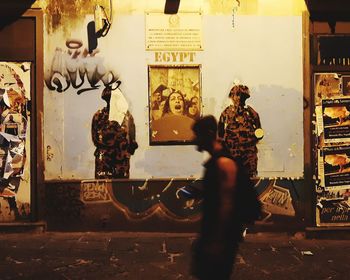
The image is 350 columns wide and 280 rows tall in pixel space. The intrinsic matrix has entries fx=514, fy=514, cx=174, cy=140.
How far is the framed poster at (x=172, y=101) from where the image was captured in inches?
318

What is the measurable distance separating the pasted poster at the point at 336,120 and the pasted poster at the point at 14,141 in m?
4.72

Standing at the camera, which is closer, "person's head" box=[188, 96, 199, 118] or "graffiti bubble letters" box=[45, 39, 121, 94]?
"graffiti bubble letters" box=[45, 39, 121, 94]

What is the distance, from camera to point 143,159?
8109 mm

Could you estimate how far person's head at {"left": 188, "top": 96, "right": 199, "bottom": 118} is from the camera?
8117mm

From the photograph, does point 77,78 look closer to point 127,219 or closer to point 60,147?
point 60,147

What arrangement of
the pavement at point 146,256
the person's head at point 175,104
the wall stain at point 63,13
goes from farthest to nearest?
the person's head at point 175,104, the wall stain at point 63,13, the pavement at point 146,256

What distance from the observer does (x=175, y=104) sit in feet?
26.6

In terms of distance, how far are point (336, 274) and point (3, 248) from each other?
449cm

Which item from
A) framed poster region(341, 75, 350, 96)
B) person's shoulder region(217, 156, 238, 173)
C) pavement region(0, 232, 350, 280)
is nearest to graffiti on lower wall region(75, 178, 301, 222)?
pavement region(0, 232, 350, 280)

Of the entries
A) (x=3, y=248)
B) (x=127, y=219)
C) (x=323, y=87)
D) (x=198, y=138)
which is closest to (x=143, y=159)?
(x=127, y=219)

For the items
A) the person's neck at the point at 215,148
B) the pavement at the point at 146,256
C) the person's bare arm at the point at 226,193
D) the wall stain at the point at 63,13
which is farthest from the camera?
the wall stain at the point at 63,13

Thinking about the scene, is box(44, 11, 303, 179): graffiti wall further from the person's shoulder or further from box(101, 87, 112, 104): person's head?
the person's shoulder

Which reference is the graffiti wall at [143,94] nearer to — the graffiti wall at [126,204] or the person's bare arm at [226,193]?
the graffiti wall at [126,204]

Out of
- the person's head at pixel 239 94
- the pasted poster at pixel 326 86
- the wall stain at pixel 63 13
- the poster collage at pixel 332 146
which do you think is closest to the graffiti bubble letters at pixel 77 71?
the wall stain at pixel 63 13
